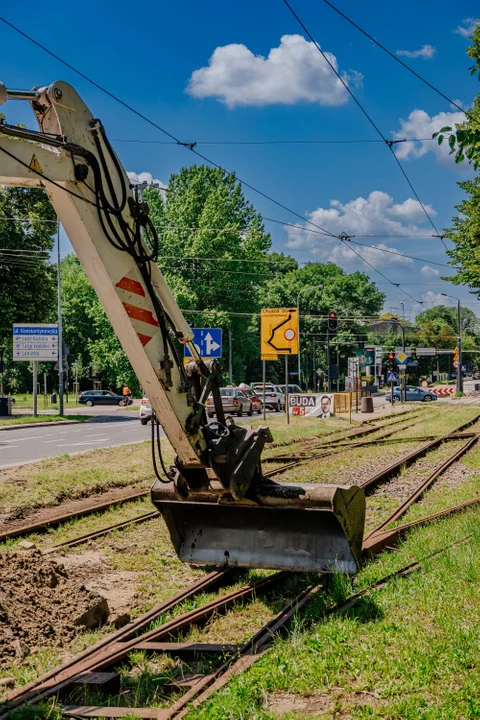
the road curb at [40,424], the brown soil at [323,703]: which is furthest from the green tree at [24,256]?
the brown soil at [323,703]

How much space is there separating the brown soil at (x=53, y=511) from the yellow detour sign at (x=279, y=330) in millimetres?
14152

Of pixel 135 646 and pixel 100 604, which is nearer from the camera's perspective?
pixel 135 646

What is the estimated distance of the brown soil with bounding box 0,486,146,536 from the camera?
9805mm

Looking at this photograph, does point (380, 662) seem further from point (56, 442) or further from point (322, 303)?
point (322, 303)

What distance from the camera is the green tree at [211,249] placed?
165 ft

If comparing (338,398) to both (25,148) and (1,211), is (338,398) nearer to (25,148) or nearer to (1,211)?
(1,211)

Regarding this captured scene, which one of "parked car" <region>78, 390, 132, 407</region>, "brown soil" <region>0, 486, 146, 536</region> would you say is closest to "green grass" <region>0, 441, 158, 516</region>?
"brown soil" <region>0, 486, 146, 536</region>

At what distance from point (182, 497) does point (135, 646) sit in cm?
164

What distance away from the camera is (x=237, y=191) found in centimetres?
5794

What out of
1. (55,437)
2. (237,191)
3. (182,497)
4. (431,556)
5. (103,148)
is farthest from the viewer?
(237,191)

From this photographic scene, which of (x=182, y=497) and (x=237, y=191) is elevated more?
(x=237, y=191)

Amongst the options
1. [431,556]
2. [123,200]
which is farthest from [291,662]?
[123,200]

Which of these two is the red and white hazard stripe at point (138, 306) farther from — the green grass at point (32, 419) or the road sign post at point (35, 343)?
the road sign post at point (35, 343)

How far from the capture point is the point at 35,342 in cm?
3597
